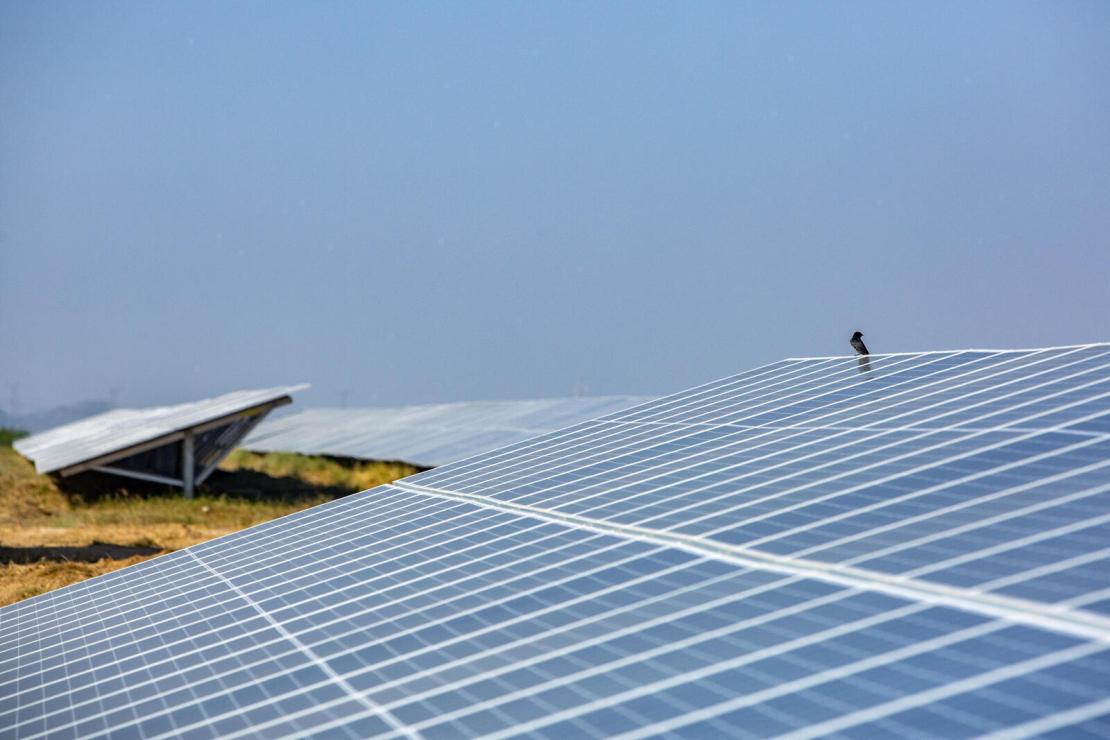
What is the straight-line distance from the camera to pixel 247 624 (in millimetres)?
9109

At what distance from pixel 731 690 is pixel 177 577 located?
28.3ft

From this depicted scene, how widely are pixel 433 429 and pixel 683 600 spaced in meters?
37.5

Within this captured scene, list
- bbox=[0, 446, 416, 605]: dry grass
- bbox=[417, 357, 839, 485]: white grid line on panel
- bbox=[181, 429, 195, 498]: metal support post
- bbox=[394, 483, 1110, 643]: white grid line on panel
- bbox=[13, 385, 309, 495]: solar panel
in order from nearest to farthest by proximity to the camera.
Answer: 1. bbox=[394, 483, 1110, 643]: white grid line on panel
2. bbox=[417, 357, 839, 485]: white grid line on panel
3. bbox=[0, 446, 416, 605]: dry grass
4. bbox=[13, 385, 309, 495]: solar panel
5. bbox=[181, 429, 195, 498]: metal support post

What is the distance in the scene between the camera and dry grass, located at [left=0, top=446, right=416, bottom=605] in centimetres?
2236

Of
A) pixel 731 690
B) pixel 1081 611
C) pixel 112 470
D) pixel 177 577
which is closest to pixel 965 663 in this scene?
pixel 1081 611

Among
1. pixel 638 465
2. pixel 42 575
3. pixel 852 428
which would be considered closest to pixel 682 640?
pixel 852 428

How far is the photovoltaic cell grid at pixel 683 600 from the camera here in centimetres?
509

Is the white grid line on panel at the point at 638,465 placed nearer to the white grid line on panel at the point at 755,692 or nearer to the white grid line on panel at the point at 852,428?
the white grid line on panel at the point at 852,428

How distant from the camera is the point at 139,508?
111 ft

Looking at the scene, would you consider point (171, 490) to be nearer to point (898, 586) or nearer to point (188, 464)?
point (188, 464)

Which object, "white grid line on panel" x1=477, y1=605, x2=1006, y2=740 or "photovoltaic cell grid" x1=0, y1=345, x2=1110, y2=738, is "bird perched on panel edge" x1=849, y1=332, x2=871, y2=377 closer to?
"photovoltaic cell grid" x1=0, y1=345, x2=1110, y2=738

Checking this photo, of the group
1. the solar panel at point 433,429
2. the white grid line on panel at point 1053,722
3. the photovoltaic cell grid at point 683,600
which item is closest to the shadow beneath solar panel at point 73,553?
the solar panel at point 433,429

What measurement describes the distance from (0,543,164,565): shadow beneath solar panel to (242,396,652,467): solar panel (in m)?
8.87

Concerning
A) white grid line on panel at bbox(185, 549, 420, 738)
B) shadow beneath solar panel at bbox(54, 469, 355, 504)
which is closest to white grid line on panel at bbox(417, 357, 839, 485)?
white grid line on panel at bbox(185, 549, 420, 738)
